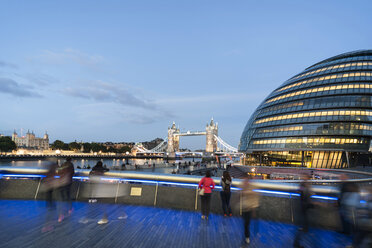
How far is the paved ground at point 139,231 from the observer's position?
6.02 metres

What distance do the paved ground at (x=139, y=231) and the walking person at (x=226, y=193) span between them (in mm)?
295

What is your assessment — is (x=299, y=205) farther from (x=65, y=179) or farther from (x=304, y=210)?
(x=65, y=179)

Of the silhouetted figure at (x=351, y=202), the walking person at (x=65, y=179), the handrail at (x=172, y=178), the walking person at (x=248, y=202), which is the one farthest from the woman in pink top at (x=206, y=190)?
the walking person at (x=65, y=179)

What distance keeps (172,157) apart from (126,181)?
583 ft

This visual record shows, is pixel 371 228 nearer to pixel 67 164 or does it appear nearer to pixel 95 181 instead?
pixel 95 181

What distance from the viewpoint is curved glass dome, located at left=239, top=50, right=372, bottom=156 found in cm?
4178

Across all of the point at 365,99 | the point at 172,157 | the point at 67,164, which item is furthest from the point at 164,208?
the point at 172,157

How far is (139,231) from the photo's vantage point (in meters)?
6.89

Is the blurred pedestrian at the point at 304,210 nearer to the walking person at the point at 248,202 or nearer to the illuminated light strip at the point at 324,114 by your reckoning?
the walking person at the point at 248,202

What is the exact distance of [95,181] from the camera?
8.66 meters

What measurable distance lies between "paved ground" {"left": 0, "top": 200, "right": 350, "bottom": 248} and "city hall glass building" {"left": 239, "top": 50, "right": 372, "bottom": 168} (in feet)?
136

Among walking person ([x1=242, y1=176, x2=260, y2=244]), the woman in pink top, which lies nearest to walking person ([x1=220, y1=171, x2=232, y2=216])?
the woman in pink top

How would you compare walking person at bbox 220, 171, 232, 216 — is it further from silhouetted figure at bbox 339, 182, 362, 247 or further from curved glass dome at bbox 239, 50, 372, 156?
curved glass dome at bbox 239, 50, 372, 156

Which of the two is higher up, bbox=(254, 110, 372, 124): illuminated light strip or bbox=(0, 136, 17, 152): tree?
bbox=(254, 110, 372, 124): illuminated light strip
